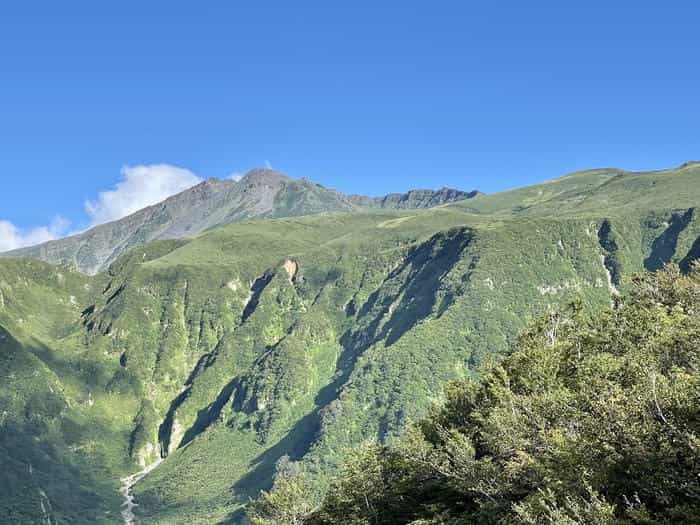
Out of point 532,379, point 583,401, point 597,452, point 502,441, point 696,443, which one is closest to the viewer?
point 696,443

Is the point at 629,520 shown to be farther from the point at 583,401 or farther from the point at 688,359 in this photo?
the point at 688,359

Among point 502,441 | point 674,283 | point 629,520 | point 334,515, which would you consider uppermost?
point 674,283

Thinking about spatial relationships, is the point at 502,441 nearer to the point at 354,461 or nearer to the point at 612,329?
the point at 354,461

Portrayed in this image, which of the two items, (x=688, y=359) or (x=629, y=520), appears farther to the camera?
(x=688, y=359)

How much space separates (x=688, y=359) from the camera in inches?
1991

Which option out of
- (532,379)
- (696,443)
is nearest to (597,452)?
(696,443)

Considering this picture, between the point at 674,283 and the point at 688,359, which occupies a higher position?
the point at 674,283

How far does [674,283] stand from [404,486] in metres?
56.0

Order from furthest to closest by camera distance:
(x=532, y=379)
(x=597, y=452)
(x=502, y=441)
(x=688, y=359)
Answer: (x=532, y=379), (x=688, y=359), (x=502, y=441), (x=597, y=452)

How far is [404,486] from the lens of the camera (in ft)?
200

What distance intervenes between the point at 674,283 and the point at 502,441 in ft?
189

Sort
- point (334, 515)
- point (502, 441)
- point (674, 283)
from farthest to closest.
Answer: point (674, 283), point (334, 515), point (502, 441)

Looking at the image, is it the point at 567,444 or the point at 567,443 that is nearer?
the point at 567,444

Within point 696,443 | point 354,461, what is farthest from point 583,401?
point 354,461
